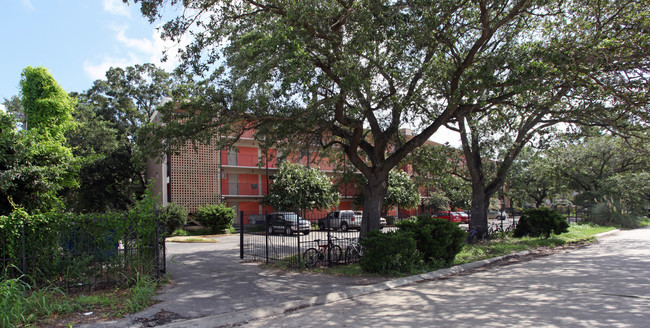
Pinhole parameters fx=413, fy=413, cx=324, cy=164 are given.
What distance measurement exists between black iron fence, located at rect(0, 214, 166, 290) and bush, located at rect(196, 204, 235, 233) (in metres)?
21.8

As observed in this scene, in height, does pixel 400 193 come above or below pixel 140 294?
above

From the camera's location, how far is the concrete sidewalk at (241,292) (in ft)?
22.1

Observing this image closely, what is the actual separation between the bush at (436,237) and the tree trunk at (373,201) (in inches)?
71.8

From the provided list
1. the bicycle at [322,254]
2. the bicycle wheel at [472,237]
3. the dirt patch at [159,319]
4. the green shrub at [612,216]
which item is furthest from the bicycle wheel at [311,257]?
the green shrub at [612,216]

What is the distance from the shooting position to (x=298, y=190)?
32719 millimetres

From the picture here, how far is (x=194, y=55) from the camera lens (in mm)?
12258

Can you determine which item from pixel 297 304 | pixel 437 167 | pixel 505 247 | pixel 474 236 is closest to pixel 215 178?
pixel 437 167

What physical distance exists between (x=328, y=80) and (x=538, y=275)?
25.3 feet

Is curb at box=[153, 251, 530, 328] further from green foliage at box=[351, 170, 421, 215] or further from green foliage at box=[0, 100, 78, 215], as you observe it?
green foliage at box=[351, 170, 421, 215]

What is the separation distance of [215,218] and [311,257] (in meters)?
20.1

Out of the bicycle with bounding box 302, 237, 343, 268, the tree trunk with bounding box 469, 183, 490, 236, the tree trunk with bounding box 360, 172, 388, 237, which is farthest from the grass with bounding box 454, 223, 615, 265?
the bicycle with bounding box 302, 237, 343, 268

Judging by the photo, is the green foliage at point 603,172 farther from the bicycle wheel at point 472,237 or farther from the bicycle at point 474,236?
the bicycle wheel at point 472,237

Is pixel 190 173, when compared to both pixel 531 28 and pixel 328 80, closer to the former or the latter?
pixel 328 80

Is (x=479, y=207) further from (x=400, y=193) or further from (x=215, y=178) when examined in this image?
(x=215, y=178)
